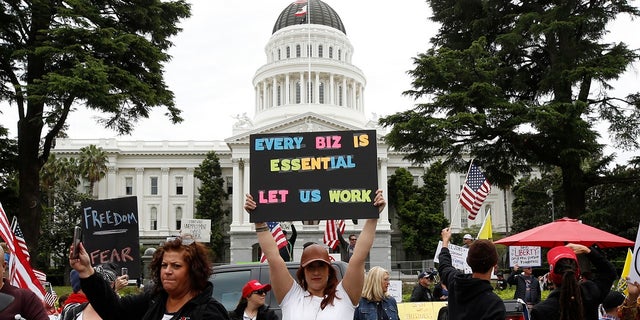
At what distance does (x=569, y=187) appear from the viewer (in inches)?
952

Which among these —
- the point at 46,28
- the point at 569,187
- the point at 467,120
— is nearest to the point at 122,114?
the point at 46,28

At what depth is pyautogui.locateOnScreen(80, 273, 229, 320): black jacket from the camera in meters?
3.72

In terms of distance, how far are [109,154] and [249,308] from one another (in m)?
75.6

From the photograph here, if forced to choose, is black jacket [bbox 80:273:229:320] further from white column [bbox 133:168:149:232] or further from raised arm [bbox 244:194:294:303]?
white column [bbox 133:168:149:232]

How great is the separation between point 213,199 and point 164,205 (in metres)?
10.8

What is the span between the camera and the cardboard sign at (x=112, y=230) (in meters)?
7.50

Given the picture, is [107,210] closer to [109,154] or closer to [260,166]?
[260,166]

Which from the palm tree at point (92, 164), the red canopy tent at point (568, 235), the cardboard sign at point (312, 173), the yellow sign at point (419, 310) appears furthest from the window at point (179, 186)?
the cardboard sign at point (312, 173)

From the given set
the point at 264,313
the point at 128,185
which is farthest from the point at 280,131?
the point at 264,313

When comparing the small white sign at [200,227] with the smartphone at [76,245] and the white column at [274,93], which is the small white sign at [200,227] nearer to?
the smartphone at [76,245]

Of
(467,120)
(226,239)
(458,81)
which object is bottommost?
(226,239)

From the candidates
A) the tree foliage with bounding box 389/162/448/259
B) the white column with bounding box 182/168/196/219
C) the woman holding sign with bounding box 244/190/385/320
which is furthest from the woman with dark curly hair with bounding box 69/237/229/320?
the white column with bounding box 182/168/196/219

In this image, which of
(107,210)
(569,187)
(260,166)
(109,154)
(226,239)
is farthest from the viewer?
(109,154)

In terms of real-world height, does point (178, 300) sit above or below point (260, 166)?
below
